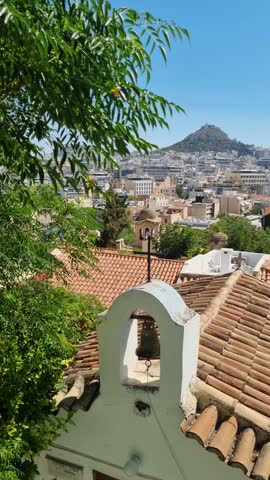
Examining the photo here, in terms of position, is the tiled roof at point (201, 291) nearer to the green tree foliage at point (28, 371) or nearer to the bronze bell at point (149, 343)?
the bronze bell at point (149, 343)

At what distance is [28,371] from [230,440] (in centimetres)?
256

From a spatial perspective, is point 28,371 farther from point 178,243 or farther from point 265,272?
point 178,243

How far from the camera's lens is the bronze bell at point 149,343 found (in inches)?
162

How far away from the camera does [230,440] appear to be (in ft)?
11.2

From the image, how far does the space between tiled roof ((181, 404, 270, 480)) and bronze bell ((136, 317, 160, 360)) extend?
73 cm

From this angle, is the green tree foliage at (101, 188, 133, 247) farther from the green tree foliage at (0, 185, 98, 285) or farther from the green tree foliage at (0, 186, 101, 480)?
the green tree foliage at (0, 186, 101, 480)

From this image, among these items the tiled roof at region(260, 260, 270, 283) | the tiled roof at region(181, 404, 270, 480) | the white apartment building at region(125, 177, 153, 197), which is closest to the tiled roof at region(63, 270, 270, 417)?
the tiled roof at region(181, 404, 270, 480)

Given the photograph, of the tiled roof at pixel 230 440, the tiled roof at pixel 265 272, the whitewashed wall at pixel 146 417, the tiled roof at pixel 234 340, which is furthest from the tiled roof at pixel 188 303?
the tiled roof at pixel 265 272

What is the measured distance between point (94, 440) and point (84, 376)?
665 mm

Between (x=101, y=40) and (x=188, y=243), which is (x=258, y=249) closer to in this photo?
(x=188, y=243)

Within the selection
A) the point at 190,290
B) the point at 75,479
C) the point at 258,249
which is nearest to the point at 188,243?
the point at 258,249

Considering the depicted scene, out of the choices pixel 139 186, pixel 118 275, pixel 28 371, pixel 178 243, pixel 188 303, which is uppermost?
pixel 139 186

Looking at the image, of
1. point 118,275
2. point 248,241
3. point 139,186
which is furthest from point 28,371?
point 139,186

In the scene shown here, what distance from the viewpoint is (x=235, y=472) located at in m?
3.52
